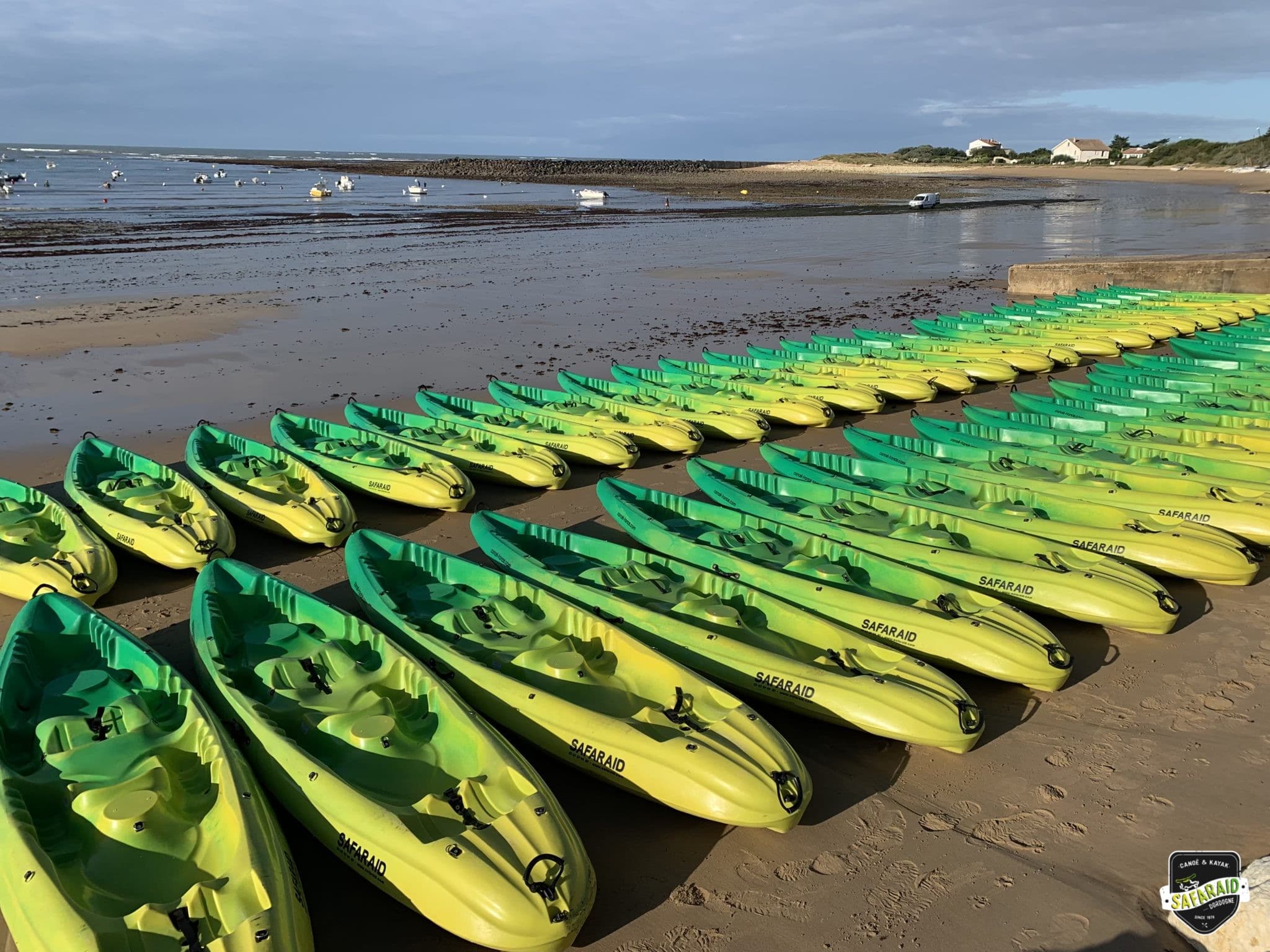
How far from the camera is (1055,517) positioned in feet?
29.2

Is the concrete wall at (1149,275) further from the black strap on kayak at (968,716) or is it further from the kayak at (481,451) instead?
the black strap on kayak at (968,716)

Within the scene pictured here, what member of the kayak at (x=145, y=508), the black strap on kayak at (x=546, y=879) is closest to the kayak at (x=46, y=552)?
the kayak at (x=145, y=508)

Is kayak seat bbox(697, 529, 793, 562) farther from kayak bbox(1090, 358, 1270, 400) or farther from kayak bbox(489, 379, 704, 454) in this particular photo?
kayak bbox(1090, 358, 1270, 400)

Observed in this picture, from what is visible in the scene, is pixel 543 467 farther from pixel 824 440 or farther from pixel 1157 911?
pixel 1157 911

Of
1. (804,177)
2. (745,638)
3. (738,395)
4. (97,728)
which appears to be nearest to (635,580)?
(745,638)

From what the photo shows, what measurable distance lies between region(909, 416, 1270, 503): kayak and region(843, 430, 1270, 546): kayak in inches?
1.1

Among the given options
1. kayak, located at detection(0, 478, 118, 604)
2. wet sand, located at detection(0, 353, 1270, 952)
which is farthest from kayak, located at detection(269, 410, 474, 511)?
wet sand, located at detection(0, 353, 1270, 952)

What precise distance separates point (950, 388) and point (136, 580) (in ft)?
38.3

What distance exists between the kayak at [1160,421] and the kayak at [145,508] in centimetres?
1032

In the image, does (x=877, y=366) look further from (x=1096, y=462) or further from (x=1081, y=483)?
(x=1081, y=483)

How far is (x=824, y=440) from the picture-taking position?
1264cm

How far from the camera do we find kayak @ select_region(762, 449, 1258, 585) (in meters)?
7.79

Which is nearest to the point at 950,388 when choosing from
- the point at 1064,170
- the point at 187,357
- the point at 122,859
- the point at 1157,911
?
the point at 1157,911

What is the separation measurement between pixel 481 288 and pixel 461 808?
72.0 feet
